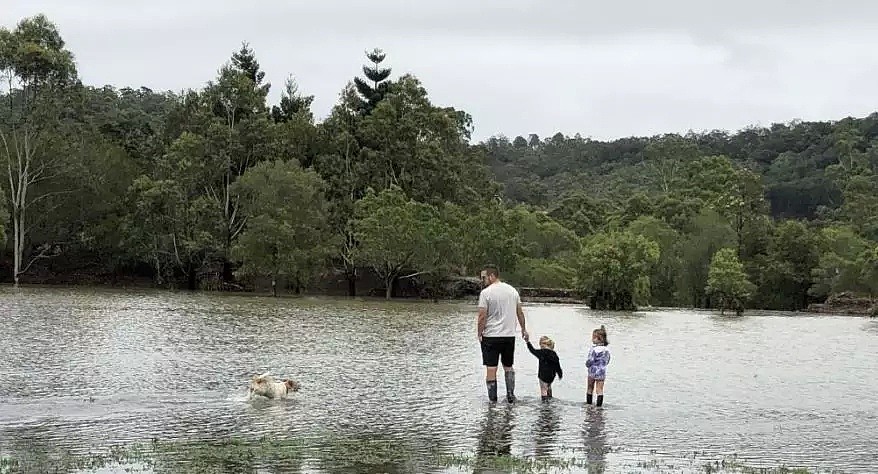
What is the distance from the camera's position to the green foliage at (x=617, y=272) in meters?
57.1

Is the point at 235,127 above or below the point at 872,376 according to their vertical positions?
above

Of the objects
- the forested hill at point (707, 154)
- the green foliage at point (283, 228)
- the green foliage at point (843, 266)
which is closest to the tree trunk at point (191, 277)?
the green foliage at point (283, 228)

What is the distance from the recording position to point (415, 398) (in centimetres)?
1486

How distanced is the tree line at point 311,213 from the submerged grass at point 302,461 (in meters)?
47.3

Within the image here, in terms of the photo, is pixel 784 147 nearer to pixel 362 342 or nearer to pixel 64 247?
pixel 64 247

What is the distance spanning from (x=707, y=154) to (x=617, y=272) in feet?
330

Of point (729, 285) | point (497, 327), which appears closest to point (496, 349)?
point (497, 327)

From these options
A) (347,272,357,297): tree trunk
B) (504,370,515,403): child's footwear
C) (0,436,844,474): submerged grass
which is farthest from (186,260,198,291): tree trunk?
(0,436,844,474): submerged grass

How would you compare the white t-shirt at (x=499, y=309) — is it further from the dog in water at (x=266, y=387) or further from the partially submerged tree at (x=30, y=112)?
the partially submerged tree at (x=30, y=112)

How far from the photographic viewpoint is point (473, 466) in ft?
30.7

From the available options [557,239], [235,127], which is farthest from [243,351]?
[557,239]

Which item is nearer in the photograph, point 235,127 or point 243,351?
point 243,351

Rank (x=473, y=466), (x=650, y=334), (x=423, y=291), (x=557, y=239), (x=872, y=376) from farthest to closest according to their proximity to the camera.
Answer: (x=557, y=239)
(x=423, y=291)
(x=650, y=334)
(x=872, y=376)
(x=473, y=466)

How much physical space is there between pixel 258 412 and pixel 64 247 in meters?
65.5
